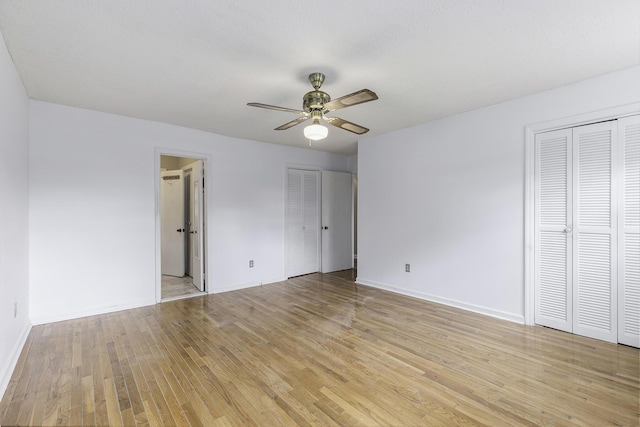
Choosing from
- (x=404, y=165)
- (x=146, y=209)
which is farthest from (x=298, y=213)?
(x=146, y=209)

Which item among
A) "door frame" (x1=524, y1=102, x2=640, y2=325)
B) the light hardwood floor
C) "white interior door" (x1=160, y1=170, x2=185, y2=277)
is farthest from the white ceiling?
the light hardwood floor

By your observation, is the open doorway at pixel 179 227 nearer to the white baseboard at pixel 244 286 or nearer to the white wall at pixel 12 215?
the white baseboard at pixel 244 286

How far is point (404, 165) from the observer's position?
4.39 m

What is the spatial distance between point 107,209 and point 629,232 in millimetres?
5430

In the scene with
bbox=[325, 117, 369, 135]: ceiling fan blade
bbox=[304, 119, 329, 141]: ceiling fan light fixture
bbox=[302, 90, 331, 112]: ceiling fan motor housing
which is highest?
bbox=[302, 90, 331, 112]: ceiling fan motor housing

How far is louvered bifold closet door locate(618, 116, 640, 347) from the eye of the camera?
8.52 ft

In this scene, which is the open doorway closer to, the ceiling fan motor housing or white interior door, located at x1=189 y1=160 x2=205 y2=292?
white interior door, located at x1=189 y1=160 x2=205 y2=292

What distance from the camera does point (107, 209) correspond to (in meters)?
3.64

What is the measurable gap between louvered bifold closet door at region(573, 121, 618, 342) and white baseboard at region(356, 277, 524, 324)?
1.80 ft

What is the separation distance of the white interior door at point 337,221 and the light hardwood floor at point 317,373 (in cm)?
251

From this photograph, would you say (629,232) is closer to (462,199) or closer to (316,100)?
(462,199)

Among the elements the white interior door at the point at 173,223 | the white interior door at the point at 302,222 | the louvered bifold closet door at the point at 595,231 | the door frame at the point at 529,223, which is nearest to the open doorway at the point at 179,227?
the white interior door at the point at 173,223

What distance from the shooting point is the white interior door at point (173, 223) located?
18.0ft

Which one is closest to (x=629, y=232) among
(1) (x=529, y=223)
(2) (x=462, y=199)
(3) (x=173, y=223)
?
(1) (x=529, y=223)
